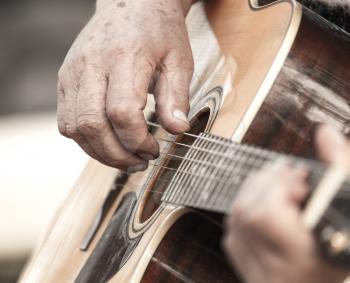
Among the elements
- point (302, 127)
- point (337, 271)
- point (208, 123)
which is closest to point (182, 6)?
point (208, 123)

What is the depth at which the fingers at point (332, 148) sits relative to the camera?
34.4 inches

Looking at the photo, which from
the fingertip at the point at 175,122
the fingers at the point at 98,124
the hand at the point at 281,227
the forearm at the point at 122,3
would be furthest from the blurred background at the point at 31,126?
the hand at the point at 281,227

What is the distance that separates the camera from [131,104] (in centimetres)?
139

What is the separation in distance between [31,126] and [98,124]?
6.58 ft

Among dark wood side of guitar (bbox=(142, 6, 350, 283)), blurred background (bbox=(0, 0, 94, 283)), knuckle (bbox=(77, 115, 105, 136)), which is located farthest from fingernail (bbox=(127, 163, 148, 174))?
blurred background (bbox=(0, 0, 94, 283))

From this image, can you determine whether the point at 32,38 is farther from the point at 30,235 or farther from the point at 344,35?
the point at 344,35

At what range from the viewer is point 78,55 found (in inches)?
60.9

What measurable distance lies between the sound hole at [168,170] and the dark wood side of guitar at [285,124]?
130 mm

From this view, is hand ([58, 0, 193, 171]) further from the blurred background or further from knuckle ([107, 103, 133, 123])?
the blurred background

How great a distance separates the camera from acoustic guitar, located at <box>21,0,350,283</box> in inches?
47.3

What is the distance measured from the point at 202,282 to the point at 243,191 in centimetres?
36

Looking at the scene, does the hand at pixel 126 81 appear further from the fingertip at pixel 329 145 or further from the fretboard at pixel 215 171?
the fingertip at pixel 329 145

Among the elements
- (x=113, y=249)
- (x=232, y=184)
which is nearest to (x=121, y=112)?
(x=113, y=249)

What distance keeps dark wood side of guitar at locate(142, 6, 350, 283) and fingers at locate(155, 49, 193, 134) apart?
20 cm
